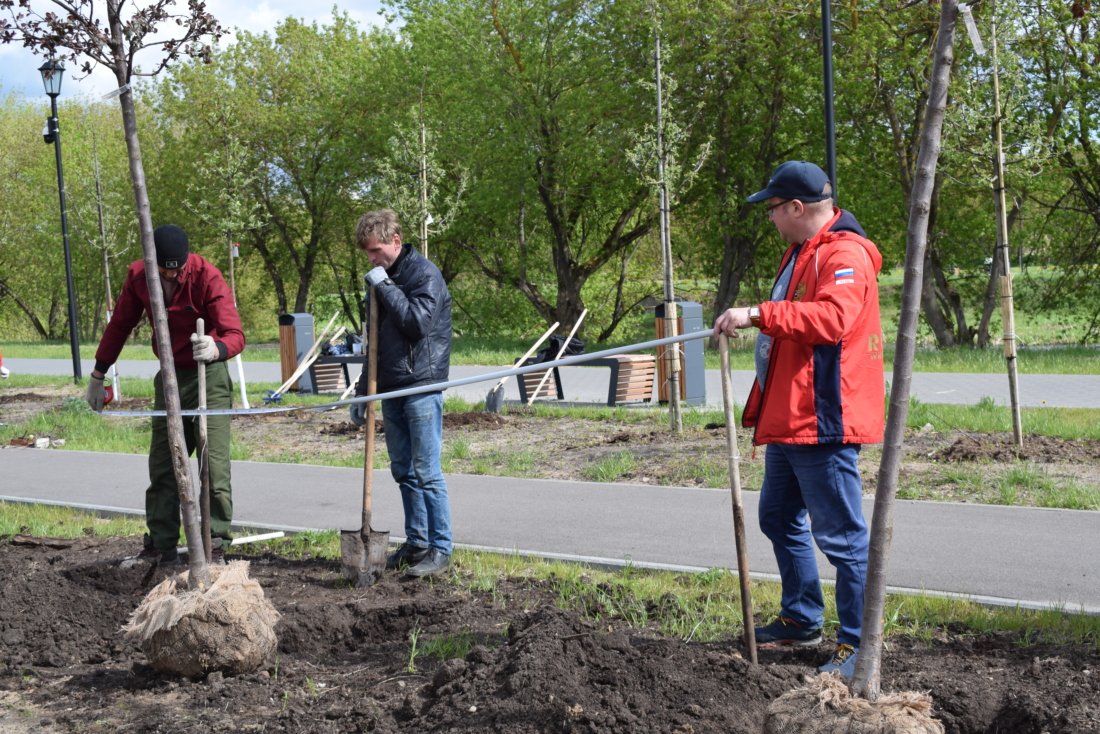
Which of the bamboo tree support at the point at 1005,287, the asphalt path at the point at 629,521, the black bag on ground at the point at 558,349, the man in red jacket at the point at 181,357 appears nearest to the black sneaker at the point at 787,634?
the asphalt path at the point at 629,521

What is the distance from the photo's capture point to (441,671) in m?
3.92

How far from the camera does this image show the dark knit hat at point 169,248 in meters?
5.98

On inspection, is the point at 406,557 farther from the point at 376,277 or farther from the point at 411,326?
the point at 376,277

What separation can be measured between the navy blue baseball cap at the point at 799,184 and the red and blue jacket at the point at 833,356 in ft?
0.43

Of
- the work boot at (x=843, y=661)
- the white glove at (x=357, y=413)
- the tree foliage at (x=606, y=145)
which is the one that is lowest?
the work boot at (x=843, y=661)

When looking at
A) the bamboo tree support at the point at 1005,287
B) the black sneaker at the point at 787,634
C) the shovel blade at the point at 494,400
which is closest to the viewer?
the black sneaker at the point at 787,634

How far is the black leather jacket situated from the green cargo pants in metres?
1.04

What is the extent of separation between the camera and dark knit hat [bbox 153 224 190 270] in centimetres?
598

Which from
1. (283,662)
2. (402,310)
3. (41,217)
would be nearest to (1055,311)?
(402,310)

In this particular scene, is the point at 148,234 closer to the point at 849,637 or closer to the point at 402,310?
the point at 402,310

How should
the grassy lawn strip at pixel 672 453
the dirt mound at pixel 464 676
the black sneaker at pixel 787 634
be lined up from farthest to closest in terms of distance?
the grassy lawn strip at pixel 672 453
the black sneaker at pixel 787 634
the dirt mound at pixel 464 676

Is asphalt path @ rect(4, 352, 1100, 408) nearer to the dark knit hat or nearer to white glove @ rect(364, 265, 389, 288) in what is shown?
white glove @ rect(364, 265, 389, 288)

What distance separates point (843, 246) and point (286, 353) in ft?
45.7

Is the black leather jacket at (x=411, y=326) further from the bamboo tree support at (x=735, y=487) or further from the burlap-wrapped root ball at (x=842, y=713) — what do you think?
the burlap-wrapped root ball at (x=842, y=713)
